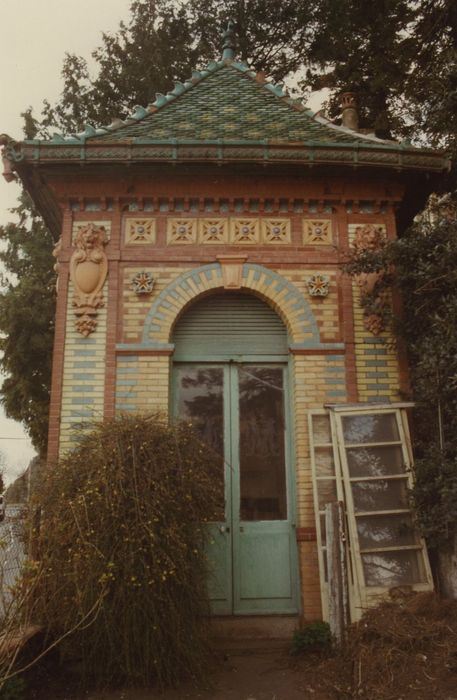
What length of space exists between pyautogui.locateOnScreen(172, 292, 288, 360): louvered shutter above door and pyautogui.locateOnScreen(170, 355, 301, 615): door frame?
98 millimetres

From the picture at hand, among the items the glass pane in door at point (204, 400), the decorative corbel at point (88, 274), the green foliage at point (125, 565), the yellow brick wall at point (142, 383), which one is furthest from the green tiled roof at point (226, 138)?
the green foliage at point (125, 565)

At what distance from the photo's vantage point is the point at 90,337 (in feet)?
25.2

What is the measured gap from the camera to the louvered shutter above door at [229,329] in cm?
809

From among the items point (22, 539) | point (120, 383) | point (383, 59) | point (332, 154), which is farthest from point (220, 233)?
point (383, 59)

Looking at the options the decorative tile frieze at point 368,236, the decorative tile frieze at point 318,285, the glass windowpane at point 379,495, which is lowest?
the glass windowpane at point 379,495

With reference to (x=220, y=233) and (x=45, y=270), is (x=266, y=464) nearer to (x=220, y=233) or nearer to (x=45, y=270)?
(x=220, y=233)

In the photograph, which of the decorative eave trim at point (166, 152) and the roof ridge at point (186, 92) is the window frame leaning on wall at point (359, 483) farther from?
the roof ridge at point (186, 92)

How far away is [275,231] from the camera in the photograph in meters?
8.16

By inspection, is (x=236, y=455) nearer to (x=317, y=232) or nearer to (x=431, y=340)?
(x=431, y=340)

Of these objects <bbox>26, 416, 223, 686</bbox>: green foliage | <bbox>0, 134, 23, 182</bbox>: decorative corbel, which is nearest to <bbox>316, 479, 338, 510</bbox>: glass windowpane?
<bbox>26, 416, 223, 686</bbox>: green foliage

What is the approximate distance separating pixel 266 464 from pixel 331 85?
10.3m

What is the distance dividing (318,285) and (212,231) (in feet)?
5.10

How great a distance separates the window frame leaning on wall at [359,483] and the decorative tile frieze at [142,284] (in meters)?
2.57

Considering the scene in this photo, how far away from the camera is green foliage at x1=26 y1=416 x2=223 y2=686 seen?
538 centimetres
